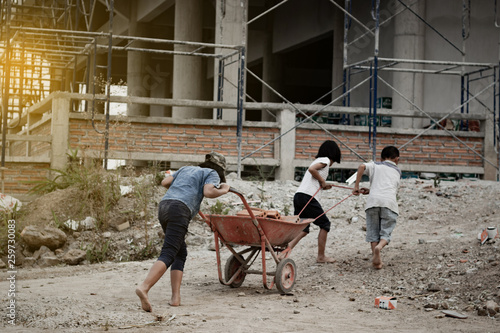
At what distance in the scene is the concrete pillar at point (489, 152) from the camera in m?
13.6

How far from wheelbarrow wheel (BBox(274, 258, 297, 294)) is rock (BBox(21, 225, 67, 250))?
363cm

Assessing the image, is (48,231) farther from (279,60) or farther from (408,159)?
(279,60)

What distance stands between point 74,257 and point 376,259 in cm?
385

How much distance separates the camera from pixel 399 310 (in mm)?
5898

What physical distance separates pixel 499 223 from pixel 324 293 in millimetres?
3445

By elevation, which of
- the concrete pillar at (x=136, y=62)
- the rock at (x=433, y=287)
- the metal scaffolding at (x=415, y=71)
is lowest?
the rock at (x=433, y=287)

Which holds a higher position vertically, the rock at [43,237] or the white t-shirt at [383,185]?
the white t-shirt at [383,185]

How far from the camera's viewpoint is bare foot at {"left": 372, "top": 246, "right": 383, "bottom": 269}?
23.6 feet

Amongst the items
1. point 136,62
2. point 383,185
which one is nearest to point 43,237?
point 383,185

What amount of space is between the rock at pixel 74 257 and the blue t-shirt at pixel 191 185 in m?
3.16

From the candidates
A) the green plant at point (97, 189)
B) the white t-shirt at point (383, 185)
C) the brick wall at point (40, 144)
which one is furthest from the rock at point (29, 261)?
the white t-shirt at point (383, 185)

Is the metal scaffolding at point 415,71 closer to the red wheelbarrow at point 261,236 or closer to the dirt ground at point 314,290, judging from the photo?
the dirt ground at point 314,290

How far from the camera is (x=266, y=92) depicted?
940 inches

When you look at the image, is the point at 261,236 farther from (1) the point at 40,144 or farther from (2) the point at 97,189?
(1) the point at 40,144
